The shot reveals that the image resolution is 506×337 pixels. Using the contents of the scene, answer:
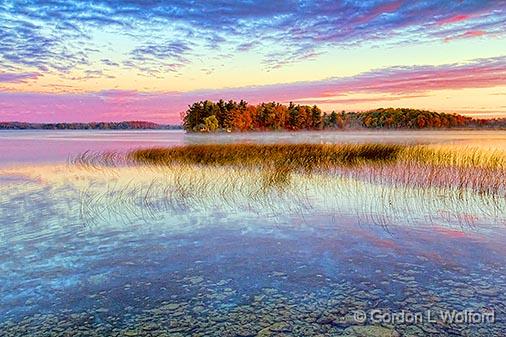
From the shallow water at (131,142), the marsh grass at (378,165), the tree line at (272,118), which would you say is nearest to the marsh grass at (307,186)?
the marsh grass at (378,165)

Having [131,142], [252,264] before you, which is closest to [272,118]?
[131,142]

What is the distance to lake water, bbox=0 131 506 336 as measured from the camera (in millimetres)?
4641

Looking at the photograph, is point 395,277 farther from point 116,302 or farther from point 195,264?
point 116,302

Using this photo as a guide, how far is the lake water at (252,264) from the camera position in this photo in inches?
183

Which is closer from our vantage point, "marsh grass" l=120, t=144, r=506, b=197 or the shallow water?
"marsh grass" l=120, t=144, r=506, b=197

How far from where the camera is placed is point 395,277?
19.3ft

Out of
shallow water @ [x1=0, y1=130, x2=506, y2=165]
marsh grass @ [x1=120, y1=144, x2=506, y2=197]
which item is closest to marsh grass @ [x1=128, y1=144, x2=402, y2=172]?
marsh grass @ [x1=120, y1=144, x2=506, y2=197]

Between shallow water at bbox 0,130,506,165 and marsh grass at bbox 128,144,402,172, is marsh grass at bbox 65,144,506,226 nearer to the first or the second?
marsh grass at bbox 128,144,402,172

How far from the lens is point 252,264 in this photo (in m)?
6.52

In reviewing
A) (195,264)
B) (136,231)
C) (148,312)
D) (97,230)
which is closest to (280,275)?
(195,264)

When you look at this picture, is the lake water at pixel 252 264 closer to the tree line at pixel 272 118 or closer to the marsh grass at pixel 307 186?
the marsh grass at pixel 307 186

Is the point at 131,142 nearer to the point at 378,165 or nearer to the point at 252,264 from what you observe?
the point at 378,165

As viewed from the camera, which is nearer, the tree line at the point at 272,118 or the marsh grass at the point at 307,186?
the marsh grass at the point at 307,186

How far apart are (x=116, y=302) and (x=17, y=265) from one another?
231 centimetres
